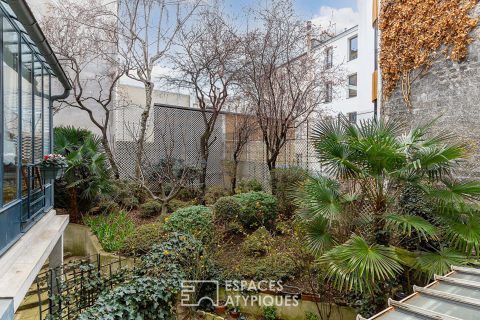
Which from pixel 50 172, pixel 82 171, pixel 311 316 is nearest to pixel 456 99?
pixel 311 316

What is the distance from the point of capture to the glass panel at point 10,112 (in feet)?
12.3

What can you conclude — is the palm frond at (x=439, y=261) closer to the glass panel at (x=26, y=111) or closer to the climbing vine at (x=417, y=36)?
the climbing vine at (x=417, y=36)

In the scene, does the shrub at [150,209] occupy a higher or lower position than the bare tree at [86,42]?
lower

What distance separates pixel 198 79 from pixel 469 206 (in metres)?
7.78

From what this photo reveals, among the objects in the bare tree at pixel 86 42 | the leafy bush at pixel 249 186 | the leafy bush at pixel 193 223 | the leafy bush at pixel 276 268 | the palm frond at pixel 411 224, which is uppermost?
the bare tree at pixel 86 42

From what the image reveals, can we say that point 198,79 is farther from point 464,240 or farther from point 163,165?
point 464,240

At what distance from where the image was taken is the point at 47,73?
6.46m

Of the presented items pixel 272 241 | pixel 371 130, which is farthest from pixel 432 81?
pixel 272 241

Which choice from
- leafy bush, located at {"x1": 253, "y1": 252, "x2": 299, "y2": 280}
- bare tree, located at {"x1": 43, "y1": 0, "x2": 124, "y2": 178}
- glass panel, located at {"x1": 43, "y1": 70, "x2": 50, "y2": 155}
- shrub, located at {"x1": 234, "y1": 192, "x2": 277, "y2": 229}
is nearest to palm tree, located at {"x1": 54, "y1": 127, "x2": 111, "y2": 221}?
bare tree, located at {"x1": 43, "y1": 0, "x2": 124, "y2": 178}

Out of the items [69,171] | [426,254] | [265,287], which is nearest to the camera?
[426,254]

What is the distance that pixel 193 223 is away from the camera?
20.1 ft

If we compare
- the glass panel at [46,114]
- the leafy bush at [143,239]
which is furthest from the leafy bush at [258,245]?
the glass panel at [46,114]

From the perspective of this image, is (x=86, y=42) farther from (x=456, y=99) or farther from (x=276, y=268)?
(x=456, y=99)

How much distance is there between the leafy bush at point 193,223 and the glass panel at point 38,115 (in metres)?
2.70
